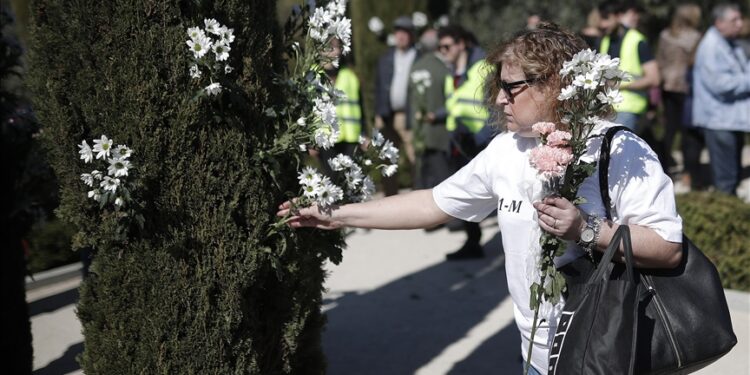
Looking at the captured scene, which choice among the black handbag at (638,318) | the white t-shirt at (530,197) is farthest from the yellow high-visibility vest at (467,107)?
the black handbag at (638,318)

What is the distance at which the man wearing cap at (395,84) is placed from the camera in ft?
32.1

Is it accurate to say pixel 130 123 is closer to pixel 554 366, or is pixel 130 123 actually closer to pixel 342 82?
pixel 554 366

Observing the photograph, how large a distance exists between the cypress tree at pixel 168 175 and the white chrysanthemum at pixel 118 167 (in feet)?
0.21

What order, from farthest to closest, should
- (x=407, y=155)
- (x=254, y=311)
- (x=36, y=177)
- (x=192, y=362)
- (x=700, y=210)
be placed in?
(x=407, y=155), (x=700, y=210), (x=36, y=177), (x=254, y=311), (x=192, y=362)

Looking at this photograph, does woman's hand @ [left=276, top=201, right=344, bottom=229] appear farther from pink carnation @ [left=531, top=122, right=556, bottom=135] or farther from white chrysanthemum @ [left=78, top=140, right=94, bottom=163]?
pink carnation @ [left=531, top=122, right=556, bottom=135]

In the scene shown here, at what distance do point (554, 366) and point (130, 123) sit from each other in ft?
5.45

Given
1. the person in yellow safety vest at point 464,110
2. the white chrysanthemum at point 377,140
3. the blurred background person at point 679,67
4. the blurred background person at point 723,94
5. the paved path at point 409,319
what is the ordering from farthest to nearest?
the blurred background person at point 679,67, the blurred background person at point 723,94, the person in yellow safety vest at point 464,110, the paved path at point 409,319, the white chrysanthemum at point 377,140

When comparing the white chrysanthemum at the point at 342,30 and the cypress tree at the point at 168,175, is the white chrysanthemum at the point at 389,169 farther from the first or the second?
the white chrysanthemum at the point at 342,30

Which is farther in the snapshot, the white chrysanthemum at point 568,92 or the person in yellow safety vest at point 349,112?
the person in yellow safety vest at point 349,112

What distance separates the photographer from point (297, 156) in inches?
131

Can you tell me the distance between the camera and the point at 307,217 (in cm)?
331

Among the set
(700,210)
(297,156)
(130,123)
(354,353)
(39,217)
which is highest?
(130,123)

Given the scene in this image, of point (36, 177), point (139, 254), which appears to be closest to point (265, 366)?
point (139, 254)

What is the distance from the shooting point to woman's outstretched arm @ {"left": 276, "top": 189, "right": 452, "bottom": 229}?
10.1 feet
